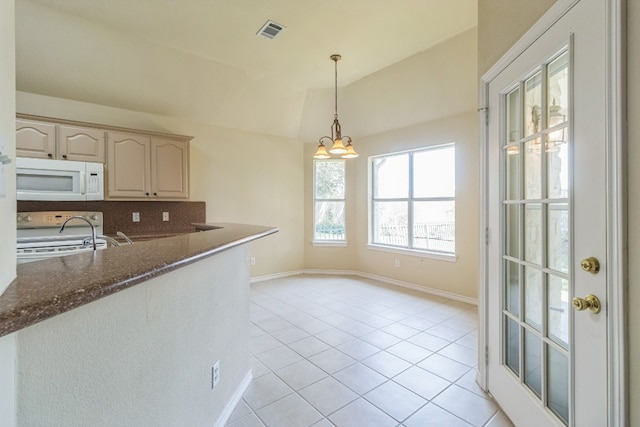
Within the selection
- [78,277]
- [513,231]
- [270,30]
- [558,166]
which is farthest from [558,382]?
[270,30]

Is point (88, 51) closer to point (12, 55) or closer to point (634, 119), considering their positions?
point (12, 55)

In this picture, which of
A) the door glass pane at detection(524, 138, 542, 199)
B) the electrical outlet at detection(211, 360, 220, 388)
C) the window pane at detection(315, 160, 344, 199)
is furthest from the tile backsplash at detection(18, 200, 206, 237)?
the door glass pane at detection(524, 138, 542, 199)

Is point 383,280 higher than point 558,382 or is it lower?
lower

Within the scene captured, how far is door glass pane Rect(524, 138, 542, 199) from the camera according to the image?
1.55 metres

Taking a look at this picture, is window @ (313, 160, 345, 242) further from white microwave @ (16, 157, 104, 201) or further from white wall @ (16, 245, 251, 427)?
white wall @ (16, 245, 251, 427)

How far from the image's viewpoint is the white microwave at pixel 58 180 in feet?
10.0

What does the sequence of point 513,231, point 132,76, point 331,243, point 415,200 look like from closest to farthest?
point 513,231 → point 132,76 → point 415,200 → point 331,243

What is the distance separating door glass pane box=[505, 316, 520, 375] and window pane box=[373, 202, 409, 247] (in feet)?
10.2

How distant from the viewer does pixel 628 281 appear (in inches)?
40.1

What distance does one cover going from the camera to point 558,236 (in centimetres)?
140

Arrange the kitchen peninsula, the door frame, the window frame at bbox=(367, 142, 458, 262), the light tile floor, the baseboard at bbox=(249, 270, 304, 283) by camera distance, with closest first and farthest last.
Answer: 1. the kitchen peninsula
2. the door frame
3. the light tile floor
4. the window frame at bbox=(367, 142, 458, 262)
5. the baseboard at bbox=(249, 270, 304, 283)

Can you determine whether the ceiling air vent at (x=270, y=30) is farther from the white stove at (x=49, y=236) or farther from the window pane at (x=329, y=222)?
the window pane at (x=329, y=222)

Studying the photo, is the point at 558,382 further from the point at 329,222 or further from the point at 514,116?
the point at 329,222

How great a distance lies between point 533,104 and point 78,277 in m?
2.08
